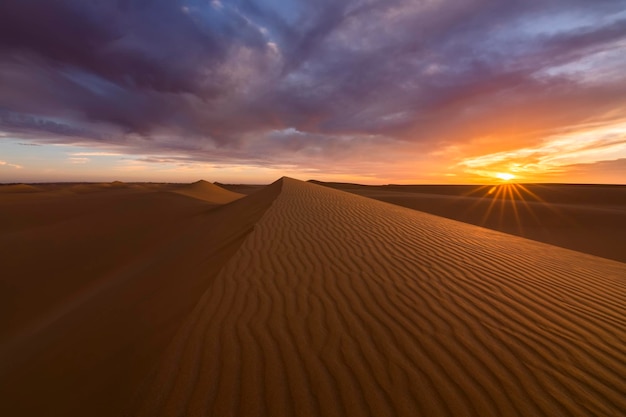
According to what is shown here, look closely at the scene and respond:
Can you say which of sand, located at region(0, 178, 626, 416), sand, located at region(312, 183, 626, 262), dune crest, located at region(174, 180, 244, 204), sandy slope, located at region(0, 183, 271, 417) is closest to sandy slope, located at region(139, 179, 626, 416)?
sand, located at region(0, 178, 626, 416)

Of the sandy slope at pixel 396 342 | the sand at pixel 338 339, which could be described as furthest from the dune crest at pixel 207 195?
the sandy slope at pixel 396 342

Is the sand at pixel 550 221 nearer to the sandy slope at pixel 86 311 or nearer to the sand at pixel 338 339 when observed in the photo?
the sand at pixel 338 339

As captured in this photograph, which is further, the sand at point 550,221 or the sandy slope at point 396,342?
the sand at point 550,221

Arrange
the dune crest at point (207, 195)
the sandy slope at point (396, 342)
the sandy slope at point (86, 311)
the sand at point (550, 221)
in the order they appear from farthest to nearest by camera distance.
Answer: the dune crest at point (207, 195) < the sand at point (550, 221) < the sandy slope at point (86, 311) < the sandy slope at point (396, 342)

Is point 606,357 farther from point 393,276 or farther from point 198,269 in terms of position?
point 198,269

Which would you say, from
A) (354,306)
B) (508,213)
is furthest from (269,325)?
(508,213)

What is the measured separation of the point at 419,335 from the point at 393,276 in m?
1.59

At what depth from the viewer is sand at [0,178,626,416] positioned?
2.18m

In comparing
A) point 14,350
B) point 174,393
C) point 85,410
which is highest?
point 174,393

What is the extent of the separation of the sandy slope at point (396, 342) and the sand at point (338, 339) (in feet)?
0.05

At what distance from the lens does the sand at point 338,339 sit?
2178mm

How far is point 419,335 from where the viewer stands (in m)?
2.89

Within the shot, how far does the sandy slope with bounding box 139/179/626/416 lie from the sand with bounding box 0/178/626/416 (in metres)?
0.01

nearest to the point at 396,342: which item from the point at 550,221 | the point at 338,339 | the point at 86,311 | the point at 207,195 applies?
the point at 338,339
